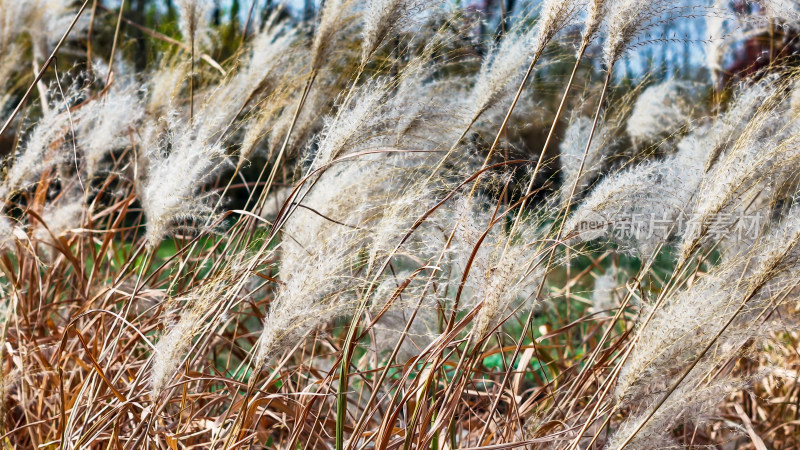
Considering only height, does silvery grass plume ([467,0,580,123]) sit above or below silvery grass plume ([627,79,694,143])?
above

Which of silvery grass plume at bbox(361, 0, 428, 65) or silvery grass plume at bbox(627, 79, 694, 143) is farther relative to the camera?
silvery grass plume at bbox(627, 79, 694, 143)

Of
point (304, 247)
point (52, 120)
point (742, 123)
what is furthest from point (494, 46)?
point (52, 120)

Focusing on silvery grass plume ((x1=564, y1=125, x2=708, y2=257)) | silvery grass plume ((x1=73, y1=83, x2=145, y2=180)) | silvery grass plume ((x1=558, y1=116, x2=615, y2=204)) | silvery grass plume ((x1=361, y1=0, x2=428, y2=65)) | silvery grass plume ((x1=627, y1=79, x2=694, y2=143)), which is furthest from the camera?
silvery grass plume ((x1=627, y1=79, x2=694, y2=143))

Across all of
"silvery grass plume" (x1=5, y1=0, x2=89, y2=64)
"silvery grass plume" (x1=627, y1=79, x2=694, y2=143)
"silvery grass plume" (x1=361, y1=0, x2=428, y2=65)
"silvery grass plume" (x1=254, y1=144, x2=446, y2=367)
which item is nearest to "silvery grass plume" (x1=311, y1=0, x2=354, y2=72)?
"silvery grass plume" (x1=361, y1=0, x2=428, y2=65)

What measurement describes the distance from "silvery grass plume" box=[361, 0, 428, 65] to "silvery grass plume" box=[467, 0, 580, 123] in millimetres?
228

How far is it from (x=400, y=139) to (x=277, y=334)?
612 mm

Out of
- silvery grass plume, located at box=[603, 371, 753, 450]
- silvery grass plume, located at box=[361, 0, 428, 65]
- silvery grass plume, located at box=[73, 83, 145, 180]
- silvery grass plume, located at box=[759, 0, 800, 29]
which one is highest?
silvery grass plume, located at box=[361, 0, 428, 65]

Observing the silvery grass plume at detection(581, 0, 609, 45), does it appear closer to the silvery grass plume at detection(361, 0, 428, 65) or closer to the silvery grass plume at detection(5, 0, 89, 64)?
the silvery grass plume at detection(361, 0, 428, 65)

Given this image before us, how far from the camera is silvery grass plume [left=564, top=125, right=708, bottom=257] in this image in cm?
120

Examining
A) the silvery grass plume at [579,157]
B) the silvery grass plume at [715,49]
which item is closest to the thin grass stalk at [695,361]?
the silvery grass plume at [579,157]

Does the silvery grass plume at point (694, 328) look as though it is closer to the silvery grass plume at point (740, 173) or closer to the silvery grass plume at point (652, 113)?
the silvery grass plume at point (740, 173)

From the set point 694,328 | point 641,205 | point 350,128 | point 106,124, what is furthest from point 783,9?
point 106,124

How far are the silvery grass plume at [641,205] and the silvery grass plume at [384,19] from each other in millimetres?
524

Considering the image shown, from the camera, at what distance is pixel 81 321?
1.84 m
